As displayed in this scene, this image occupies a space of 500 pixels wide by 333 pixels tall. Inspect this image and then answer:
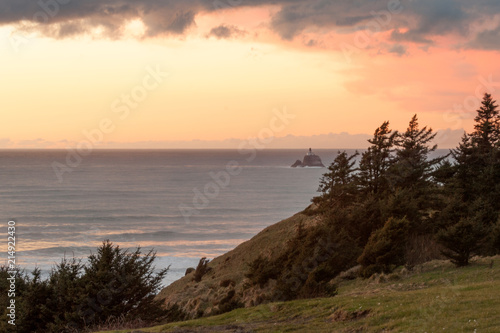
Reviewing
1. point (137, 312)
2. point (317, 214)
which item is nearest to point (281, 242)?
point (317, 214)

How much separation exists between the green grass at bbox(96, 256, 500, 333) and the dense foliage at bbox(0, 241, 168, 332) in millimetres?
4280

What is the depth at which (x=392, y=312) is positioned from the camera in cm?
1389

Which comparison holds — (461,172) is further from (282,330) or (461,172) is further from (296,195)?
(296,195)

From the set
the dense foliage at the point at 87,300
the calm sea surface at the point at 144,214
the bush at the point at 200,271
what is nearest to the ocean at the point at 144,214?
the calm sea surface at the point at 144,214

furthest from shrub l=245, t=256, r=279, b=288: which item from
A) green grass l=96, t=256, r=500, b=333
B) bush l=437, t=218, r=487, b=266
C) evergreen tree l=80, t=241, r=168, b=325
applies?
bush l=437, t=218, r=487, b=266

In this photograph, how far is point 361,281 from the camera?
22547 millimetres

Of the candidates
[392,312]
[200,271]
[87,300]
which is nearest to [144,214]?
[200,271]

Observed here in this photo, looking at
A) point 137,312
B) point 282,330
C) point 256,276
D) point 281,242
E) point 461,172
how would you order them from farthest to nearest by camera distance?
point 281,242
point 461,172
point 256,276
point 137,312
point 282,330

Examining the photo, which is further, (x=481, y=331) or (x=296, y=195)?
(x=296, y=195)

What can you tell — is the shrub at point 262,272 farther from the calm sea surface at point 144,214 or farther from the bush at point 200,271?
the bush at point 200,271

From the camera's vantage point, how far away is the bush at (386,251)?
23000 millimetres

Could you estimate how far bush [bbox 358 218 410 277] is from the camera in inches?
906

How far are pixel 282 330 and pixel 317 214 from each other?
32.6 metres

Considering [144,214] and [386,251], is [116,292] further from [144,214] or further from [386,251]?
[144,214]
